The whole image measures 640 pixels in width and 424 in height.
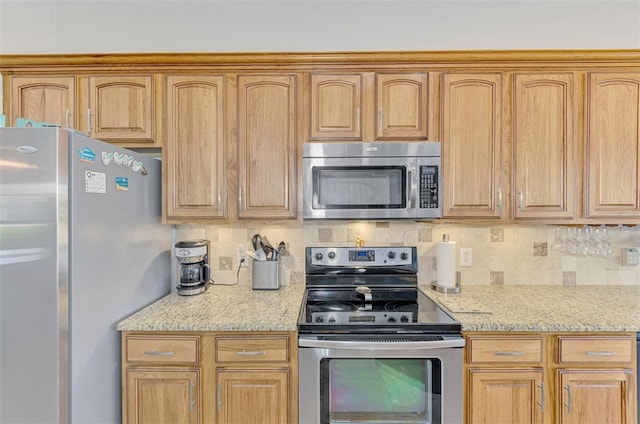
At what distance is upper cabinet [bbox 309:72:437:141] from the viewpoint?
1.82 meters

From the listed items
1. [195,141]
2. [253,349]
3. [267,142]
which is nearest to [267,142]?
[267,142]

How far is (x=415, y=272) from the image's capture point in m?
2.09

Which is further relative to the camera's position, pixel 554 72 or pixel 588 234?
pixel 588 234

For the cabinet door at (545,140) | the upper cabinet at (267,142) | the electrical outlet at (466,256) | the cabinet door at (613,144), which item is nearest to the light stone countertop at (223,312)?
the upper cabinet at (267,142)

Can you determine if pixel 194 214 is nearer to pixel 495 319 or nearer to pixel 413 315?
pixel 413 315

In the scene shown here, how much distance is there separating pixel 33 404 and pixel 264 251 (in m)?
Result: 1.20

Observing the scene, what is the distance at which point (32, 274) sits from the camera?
1171mm

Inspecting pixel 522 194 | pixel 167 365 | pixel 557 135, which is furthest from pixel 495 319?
pixel 167 365

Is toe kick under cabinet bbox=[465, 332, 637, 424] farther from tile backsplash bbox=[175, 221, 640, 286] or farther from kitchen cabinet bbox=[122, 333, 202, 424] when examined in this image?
kitchen cabinet bbox=[122, 333, 202, 424]

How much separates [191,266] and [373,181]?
1.23m

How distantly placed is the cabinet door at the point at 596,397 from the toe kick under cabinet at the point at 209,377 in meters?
1.26

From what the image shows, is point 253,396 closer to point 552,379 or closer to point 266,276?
point 266,276

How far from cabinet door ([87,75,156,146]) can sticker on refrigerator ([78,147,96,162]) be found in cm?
54

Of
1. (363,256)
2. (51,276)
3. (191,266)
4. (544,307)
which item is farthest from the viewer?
(363,256)
